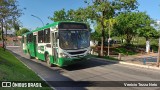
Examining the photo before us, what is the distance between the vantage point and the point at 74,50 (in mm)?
19000

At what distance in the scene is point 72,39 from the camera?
62.5 feet

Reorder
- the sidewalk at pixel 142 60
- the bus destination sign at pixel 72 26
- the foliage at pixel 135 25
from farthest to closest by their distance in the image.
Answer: the foliage at pixel 135 25, the sidewalk at pixel 142 60, the bus destination sign at pixel 72 26

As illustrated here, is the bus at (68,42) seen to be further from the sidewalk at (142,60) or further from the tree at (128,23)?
the tree at (128,23)

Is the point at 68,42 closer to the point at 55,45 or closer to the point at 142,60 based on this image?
the point at 55,45

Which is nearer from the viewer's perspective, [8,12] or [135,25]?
[8,12]

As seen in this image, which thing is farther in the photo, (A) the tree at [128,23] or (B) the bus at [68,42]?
(A) the tree at [128,23]

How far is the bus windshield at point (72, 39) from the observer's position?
18.8 meters

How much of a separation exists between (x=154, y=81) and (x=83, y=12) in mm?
20858

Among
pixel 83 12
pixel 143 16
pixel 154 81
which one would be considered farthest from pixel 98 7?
pixel 143 16

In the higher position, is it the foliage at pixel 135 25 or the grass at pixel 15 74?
the foliage at pixel 135 25

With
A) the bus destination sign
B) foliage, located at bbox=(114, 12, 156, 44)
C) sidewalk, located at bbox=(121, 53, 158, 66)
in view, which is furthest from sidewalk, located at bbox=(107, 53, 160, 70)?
foliage, located at bbox=(114, 12, 156, 44)

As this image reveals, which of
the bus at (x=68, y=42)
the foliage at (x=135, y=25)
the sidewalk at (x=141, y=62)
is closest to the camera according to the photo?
the bus at (x=68, y=42)

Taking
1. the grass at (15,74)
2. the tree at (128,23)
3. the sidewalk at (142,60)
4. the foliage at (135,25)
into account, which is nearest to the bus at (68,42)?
the grass at (15,74)

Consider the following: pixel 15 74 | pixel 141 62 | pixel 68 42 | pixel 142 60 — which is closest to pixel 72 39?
pixel 68 42
